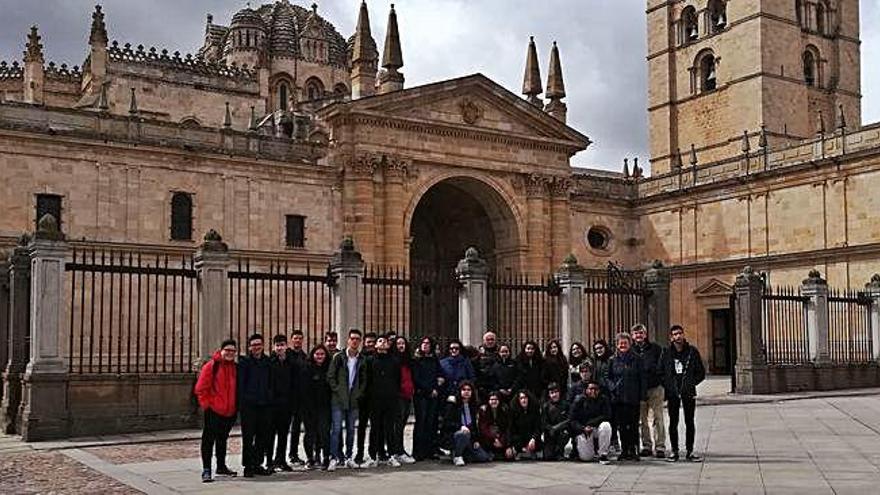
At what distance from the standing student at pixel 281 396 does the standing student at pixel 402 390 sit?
1313 mm

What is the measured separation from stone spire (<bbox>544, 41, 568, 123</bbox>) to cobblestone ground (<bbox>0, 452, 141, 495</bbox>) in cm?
2620

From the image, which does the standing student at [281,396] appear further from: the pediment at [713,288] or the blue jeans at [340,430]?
the pediment at [713,288]

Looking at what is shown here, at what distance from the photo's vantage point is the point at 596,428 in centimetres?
1233

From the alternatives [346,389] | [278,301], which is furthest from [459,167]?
[346,389]

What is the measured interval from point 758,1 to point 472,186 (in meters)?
17.1

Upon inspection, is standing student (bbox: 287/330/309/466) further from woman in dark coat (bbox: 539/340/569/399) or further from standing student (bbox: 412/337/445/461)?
woman in dark coat (bbox: 539/340/569/399)

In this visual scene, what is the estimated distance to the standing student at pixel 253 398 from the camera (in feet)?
37.0

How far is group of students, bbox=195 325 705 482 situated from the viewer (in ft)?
39.3

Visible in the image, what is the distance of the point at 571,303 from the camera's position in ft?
70.1

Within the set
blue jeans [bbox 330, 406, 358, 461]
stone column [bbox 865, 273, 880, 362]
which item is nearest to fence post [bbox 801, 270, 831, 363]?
stone column [bbox 865, 273, 880, 362]

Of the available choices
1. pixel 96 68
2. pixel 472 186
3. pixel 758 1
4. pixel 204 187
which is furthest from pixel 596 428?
pixel 758 1

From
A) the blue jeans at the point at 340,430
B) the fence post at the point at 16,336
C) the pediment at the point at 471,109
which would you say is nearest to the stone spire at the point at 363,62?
the pediment at the point at 471,109

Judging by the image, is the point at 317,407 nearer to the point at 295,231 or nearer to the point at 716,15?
the point at 295,231

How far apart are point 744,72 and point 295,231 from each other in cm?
2249
